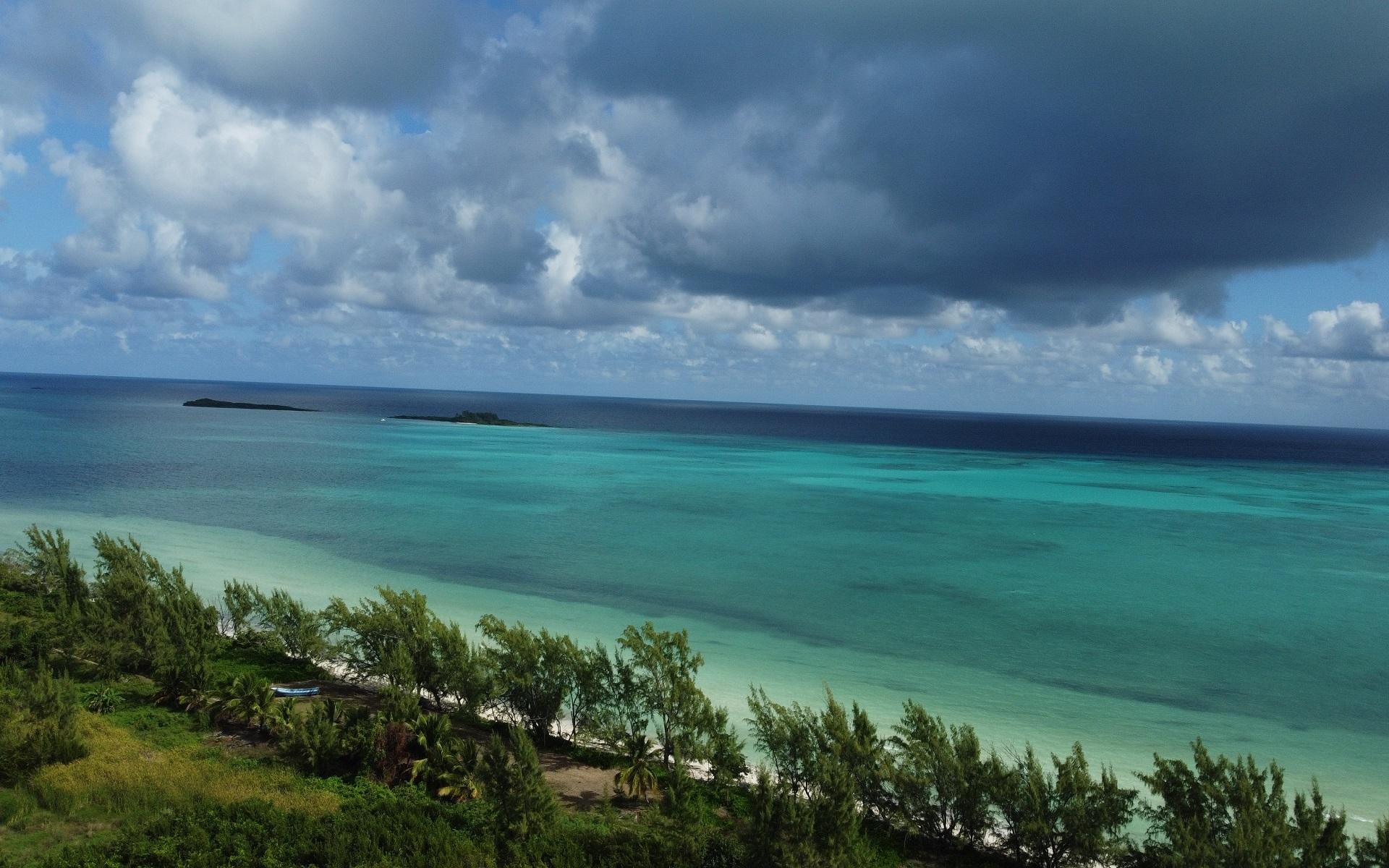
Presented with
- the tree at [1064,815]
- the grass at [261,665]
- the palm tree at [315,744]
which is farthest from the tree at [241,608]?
the tree at [1064,815]

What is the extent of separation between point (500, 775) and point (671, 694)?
195 inches

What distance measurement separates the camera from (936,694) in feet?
88.3

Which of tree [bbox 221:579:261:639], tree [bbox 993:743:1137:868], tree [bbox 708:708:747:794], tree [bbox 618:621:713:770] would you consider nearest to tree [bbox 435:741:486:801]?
tree [bbox 618:621:713:770]

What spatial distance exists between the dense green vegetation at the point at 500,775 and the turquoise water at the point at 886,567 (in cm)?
696

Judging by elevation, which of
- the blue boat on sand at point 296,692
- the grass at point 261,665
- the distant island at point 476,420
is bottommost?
the grass at point 261,665

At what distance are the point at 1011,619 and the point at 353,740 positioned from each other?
29.3 m

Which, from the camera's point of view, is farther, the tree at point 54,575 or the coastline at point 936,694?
the tree at point 54,575

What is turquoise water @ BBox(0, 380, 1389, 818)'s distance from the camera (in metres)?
27.2

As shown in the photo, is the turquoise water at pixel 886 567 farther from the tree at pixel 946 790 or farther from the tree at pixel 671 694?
the tree at pixel 946 790

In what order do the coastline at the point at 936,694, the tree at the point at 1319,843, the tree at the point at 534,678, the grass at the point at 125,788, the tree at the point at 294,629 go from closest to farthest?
the tree at the point at 1319,843, the grass at the point at 125,788, the tree at the point at 534,678, the coastline at the point at 936,694, the tree at the point at 294,629

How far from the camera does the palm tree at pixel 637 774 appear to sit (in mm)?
17641

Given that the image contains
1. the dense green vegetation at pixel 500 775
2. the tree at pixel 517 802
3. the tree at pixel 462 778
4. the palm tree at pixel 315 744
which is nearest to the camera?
the dense green vegetation at pixel 500 775

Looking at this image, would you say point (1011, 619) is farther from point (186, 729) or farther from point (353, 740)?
point (186, 729)

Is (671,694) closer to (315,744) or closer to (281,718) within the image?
(315,744)
